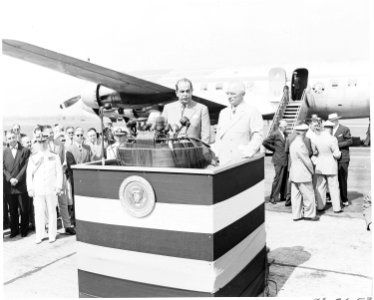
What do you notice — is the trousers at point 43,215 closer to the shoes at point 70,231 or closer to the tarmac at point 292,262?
the tarmac at point 292,262

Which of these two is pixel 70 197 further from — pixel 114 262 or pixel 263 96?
pixel 263 96

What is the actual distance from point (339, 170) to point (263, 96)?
998cm

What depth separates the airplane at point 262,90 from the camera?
49.3 ft

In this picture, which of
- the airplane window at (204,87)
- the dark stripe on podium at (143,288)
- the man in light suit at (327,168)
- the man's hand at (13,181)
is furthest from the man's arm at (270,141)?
the airplane window at (204,87)

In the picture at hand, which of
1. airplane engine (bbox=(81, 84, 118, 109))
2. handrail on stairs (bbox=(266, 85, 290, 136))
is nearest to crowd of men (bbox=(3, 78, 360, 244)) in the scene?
handrail on stairs (bbox=(266, 85, 290, 136))

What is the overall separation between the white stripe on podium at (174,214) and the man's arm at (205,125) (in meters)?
0.99

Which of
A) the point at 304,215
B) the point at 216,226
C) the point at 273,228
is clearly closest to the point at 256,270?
the point at 216,226

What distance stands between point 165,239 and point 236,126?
62.5 inches

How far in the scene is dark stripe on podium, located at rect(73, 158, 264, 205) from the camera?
2.76 meters

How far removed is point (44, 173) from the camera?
19.1 feet

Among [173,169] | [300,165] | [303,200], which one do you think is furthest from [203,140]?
[303,200]

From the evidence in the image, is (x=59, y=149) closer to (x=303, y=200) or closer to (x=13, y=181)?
(x=13, y=181)

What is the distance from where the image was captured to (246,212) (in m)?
3.36

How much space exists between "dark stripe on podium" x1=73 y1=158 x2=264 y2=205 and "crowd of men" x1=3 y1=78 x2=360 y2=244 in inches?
23.4
